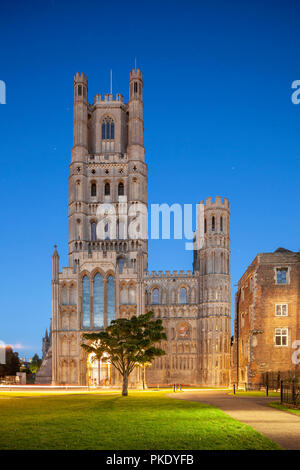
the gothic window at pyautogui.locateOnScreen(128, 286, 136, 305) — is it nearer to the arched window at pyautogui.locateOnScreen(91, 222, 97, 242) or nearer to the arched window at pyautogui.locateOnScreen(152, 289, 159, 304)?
the arched window at pyautogui.locateOnScreen(152, 289, 159, 304)

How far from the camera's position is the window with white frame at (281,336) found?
48844 mm

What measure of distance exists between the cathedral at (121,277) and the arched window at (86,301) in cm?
14

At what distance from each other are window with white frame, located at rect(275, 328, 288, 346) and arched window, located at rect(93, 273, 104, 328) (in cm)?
3035

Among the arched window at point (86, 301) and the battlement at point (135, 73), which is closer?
the arched window at point (86, 301)

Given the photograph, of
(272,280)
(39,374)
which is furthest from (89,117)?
(272,280)

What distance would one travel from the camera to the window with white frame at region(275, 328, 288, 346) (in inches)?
1923

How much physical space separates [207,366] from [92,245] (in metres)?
26.3

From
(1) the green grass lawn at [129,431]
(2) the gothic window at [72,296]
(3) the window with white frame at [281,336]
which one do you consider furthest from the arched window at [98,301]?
(1) the green grass lawn at [129,431]

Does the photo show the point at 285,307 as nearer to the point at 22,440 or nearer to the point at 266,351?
the point at 266,351

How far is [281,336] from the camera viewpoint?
49.0m

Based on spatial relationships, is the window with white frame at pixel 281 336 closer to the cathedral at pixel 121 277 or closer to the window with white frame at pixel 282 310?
the window with white frame at pixel 282 310

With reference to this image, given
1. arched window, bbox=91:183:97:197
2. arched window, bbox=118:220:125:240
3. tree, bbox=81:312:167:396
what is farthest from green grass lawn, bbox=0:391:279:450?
arched window, bbox=91:183:97:197

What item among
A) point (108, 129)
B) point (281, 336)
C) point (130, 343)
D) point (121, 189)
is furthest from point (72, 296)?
point (281, 336)

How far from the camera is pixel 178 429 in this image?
55.5ft
